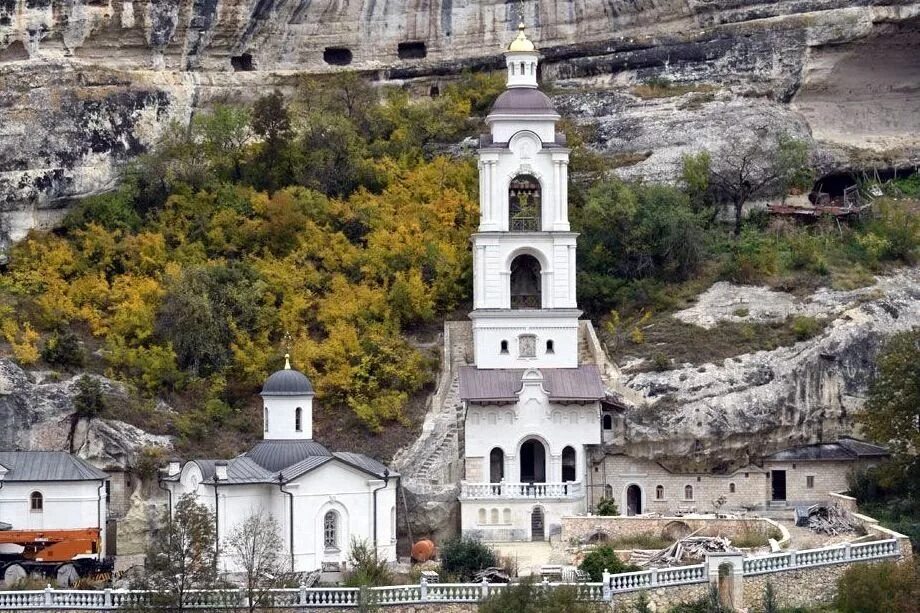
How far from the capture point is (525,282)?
242 ft

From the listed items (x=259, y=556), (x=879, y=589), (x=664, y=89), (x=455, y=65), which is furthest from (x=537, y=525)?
(x=455, y=65)

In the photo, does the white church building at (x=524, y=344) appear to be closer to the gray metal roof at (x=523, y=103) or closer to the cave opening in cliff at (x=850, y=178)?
the gray metal roof at (x=523, y=103)

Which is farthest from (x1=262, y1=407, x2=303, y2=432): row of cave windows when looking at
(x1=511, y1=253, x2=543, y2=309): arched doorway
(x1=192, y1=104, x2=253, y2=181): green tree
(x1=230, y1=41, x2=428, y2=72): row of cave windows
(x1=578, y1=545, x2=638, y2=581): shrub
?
(x1=230, y1=41, x2=428, y2=72): row of cave windows

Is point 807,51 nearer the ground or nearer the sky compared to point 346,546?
nearer the sky

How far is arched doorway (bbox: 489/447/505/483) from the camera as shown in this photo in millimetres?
70750

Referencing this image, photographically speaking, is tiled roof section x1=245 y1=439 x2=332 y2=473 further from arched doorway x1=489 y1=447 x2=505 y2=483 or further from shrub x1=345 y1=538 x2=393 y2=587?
arched doorway x1=489 y1=447 x2=505 y2=483

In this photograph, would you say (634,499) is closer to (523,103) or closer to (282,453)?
(282,453)

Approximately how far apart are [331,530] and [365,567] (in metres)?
3.75

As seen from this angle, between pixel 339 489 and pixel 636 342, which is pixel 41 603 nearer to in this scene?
pixel 339 489

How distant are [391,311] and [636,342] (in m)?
6.62

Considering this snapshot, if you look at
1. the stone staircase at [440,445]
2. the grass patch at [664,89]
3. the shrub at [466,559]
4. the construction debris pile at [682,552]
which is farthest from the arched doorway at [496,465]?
the grass patch at [664,89]

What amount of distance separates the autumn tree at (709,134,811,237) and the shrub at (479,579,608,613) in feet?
72.8

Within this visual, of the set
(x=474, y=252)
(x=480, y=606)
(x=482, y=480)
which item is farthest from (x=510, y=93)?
(x=480, y=606)

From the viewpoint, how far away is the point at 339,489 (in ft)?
216
